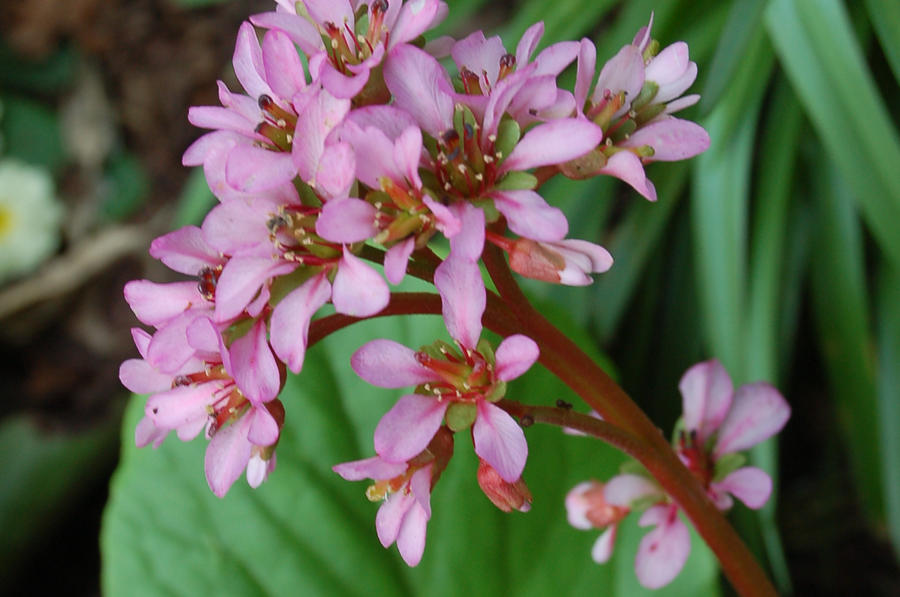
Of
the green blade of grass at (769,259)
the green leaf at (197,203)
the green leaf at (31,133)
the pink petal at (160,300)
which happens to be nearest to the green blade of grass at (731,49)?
the green blade of grass at (769,259)

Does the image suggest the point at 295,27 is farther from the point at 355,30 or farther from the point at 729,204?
the point at 729,204

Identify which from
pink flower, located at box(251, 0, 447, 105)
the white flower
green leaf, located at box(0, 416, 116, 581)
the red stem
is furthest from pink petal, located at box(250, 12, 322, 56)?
the white flower

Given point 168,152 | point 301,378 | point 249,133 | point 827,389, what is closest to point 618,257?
point 827,389

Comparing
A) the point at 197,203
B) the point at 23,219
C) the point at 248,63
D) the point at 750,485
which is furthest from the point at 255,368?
the point at 23,219

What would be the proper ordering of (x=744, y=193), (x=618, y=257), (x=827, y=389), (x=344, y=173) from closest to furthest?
1. (x=344, y=173)
2. (x=744, y=193)
3. (x=618, y=257)
4. (x=827, y=389)

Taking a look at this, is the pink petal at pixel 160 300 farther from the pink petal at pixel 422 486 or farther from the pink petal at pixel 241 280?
the pink petal at pixel 422 486

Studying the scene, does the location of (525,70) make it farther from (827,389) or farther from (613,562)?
(827,389)

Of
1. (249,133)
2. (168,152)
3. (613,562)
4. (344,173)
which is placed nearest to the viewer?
(344,173)
